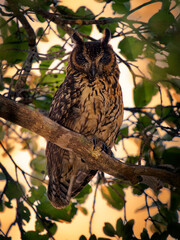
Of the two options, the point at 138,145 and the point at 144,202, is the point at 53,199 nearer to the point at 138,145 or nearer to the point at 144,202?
the point at 144,202

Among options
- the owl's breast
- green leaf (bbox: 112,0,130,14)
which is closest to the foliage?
green leaf (bbox: 112,0,130,14)

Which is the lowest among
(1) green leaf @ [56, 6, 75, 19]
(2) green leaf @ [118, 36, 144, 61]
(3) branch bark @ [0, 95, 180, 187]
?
(3) branch bark @ [0, 95, 180, 187]

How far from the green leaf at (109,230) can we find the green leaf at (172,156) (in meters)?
0.53

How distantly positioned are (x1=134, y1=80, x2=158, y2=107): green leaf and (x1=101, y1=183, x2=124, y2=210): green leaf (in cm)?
68

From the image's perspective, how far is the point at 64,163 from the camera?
1.91 metres

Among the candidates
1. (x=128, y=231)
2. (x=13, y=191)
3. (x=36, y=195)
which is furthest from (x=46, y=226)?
(x=128, y=231)

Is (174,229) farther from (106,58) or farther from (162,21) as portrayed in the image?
(106,58)

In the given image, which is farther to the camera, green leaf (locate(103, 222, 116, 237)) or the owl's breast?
the owl's breast

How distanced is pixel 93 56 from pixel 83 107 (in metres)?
0.38

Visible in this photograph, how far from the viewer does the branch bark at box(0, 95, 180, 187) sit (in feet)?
4.07

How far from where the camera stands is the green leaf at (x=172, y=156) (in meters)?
1.58

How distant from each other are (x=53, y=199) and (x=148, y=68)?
1107 mm

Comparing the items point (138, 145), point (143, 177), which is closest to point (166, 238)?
point (143, 177)

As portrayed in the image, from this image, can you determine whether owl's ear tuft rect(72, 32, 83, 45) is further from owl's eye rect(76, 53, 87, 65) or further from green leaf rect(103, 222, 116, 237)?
green leaf rect(103, 222, 116, 237)
